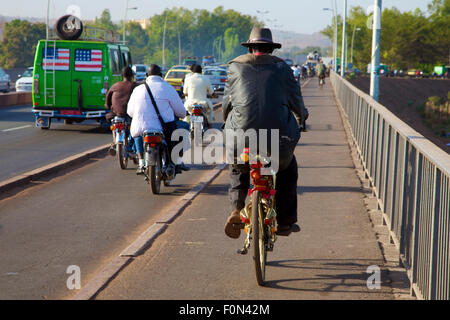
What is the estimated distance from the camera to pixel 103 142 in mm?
17391

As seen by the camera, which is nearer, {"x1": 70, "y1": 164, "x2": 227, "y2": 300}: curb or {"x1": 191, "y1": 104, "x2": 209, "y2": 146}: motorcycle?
{"x1": 70, "y1": 164, "x2": 227, "y2": 300}: curb

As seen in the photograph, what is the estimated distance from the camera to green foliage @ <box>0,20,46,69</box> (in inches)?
3964

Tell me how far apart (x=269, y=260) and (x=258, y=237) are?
1.02 m

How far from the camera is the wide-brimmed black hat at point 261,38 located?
5793mm

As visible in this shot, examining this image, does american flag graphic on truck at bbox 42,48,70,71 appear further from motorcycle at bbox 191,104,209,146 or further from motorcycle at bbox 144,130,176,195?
motorcycle at bbox 144,130,176,195

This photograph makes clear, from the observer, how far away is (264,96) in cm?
555

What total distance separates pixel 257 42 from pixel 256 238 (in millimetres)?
1576

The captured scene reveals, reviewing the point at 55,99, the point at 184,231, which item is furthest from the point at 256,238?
the point at 55,99

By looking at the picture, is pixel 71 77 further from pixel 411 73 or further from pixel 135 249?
pixel 411 73

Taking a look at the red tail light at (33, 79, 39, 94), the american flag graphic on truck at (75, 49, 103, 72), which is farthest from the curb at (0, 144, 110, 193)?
the red tail light at (33, 79, 39, 94)

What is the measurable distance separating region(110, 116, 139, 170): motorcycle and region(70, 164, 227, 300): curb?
214cm

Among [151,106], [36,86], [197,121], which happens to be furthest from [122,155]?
[36,86]

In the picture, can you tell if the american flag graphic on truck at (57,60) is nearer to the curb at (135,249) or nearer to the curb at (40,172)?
the curb at (40,172)
